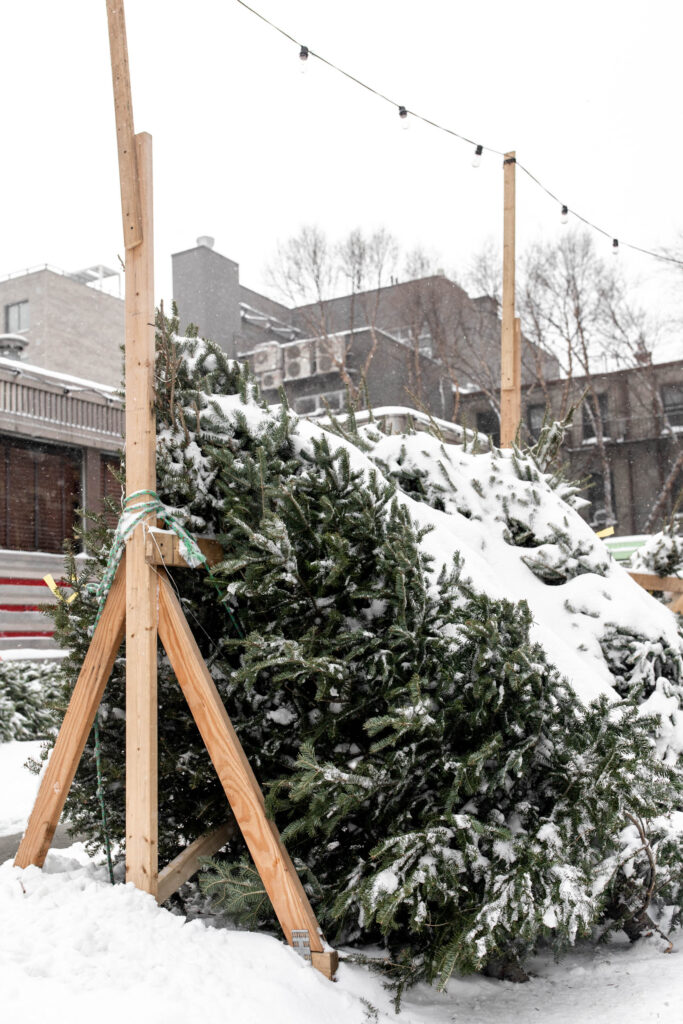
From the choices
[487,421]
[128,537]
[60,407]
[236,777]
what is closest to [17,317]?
[60,407]

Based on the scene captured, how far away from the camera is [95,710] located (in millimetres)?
4016

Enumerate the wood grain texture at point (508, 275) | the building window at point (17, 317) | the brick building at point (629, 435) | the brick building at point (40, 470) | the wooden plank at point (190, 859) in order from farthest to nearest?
the building window at point (17, 317)
the brick building at point (629, 435)
the brick building at point (40, 470)
the wood grain texture at point (508, 275)
the wooden plank at point (190, 859)

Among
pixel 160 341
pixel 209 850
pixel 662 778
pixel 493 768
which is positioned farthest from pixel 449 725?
pixel 160 341

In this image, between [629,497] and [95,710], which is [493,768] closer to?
[95,710]

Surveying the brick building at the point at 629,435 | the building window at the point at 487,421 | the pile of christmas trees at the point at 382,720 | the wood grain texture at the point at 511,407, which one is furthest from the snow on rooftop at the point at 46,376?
the pile of christmas trees at the point at 382,720

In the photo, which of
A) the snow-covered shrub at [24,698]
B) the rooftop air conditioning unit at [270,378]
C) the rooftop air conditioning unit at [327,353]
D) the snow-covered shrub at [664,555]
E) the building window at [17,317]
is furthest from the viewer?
the building window at [17,317]

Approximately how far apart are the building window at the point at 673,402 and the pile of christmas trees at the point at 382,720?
26.7m

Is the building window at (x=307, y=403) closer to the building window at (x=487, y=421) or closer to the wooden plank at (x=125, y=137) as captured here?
the building window at (x=487, y=421)

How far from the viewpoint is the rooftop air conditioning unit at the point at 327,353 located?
96.6ft

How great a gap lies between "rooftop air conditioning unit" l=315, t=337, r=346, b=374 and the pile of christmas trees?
24865 mm

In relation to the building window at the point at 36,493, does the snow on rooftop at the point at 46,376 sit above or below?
above

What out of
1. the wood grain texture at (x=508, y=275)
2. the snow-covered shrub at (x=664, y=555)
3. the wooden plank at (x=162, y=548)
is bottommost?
the snow-covered shrub at (x=664, y=555)

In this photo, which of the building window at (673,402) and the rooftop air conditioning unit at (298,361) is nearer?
the building window at (673,402)

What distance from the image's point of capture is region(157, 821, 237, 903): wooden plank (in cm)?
378
